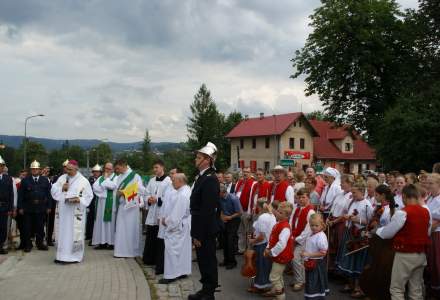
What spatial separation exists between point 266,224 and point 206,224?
4.00 ft

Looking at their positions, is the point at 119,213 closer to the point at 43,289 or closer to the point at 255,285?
the point at 43,289

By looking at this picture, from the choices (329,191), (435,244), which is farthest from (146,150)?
(435,244)

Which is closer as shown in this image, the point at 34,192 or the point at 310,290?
the point at 310,290

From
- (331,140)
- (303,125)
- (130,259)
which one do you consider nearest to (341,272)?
(130,259)

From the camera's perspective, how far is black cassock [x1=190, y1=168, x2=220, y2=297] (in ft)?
21.2

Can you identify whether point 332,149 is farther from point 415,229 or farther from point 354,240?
point 415,229

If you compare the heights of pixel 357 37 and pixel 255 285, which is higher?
pixel 357 37

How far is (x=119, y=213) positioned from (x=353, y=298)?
202 inches

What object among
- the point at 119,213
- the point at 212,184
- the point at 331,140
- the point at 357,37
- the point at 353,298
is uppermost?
the point at 357,37

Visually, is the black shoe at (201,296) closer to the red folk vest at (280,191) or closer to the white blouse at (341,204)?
the white blouse at (341,204)

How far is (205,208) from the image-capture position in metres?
6.45

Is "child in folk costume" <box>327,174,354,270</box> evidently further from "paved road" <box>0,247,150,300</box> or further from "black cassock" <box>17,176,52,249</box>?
"black cassock" <box>17,176,52,249</box>

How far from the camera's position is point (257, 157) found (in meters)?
56.8

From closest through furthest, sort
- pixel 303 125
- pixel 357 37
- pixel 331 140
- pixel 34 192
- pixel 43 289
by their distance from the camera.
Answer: pixel 43 289, pixel 34 192, pixel 357 37, pixel 303 125, pixel 331 140
